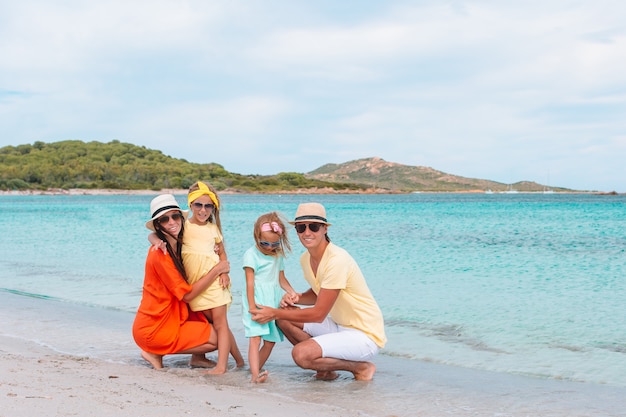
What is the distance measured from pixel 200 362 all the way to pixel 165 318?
62cm

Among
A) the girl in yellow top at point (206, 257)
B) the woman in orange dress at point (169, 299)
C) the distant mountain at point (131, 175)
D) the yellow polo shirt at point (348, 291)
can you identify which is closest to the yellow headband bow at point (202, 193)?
the girl in yellow top at point (206, 257)

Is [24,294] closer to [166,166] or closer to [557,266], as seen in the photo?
[557,266]

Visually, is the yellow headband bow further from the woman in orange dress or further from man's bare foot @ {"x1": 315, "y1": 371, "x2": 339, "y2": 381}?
man's bare foot @ {"x1": 315, "y1": 371, "x2": 339, "y2": 381}

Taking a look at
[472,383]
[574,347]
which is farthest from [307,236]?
[574,347]

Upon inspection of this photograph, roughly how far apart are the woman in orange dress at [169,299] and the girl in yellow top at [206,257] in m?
0.08

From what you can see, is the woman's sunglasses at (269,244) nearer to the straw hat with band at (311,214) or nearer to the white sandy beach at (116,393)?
the straw hat with band at (311,214)

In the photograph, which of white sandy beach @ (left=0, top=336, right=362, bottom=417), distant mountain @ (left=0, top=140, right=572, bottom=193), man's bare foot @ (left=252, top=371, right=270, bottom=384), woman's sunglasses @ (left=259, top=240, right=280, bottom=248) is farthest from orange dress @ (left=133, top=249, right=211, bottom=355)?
distant mountain @ (left=0, top=140, right=572, bottom=193)

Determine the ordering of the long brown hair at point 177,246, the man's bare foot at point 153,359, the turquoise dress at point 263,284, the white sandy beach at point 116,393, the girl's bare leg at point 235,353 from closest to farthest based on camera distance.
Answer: the white sandy beach at point 116,393
the turquoise dress at point 263,284
the long brown hair at point 177,246
the man's bare foot at point 153,359
the girl's bare leg at point 235,353

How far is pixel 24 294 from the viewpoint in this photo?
10.5 metres

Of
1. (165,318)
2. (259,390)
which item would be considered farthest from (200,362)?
(259,390)

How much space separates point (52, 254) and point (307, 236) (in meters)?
14.2

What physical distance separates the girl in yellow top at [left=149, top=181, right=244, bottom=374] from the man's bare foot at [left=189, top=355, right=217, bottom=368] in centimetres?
29

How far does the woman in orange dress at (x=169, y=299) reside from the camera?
527 cm

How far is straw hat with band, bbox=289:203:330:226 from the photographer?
498cm
